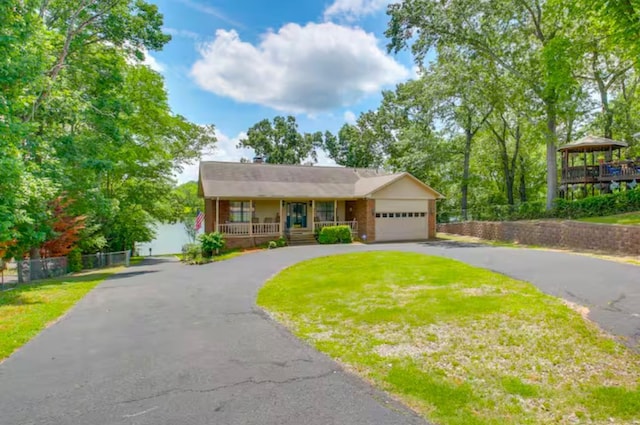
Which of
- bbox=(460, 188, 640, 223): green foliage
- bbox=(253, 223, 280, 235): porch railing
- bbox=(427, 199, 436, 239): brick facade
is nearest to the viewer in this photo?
bbox=(460, 188, 640, 223): green foliage

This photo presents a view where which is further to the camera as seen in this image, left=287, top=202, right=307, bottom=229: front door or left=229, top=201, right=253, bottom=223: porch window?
left=287, top=202, right=307, bottom=229: front door

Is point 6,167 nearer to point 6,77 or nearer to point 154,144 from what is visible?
point 6,77

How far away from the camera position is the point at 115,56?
60.6 feet

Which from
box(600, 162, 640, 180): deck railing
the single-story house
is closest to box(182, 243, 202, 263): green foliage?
the single-story house

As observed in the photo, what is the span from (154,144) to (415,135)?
21.0 meters

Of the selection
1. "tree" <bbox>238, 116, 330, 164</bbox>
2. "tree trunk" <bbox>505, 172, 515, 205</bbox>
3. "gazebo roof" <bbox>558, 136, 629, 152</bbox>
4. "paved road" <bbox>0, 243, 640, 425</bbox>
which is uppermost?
"tree" <bbox>238, 116, 330, 164</bbox>

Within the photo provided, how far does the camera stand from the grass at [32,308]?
6.79 metres

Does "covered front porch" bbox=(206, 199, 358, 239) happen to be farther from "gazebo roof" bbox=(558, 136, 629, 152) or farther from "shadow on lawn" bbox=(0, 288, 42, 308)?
"gazebo roof" bbox=(558, 136, 629, 152)

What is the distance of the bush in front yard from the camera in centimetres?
2356

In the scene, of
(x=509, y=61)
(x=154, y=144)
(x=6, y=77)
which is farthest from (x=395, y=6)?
(x=6, y=77)

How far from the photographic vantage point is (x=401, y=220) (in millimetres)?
25797

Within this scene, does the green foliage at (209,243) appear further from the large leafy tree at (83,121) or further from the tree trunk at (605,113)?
the tree trunk at (605,113)

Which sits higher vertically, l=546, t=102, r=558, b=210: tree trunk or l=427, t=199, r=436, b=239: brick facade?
l=546, t=102, r=558, b=210: tree trunk

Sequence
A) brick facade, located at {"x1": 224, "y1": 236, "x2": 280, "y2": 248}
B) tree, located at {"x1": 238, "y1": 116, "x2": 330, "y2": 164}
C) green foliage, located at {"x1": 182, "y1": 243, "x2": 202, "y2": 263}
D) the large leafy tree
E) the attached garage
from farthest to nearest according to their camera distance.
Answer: tree, located at {"x1": 238, "y1": 116, "x2": 330, "y2": 164} < the attached garage < brick facade, located at {"x1": 224, "y1": 236, "x2": 280, "y2": 248} < green foliage, located at {"x1": 182, "y1": 243, "x2": 202, "y2": 263} < the large leafy tree
